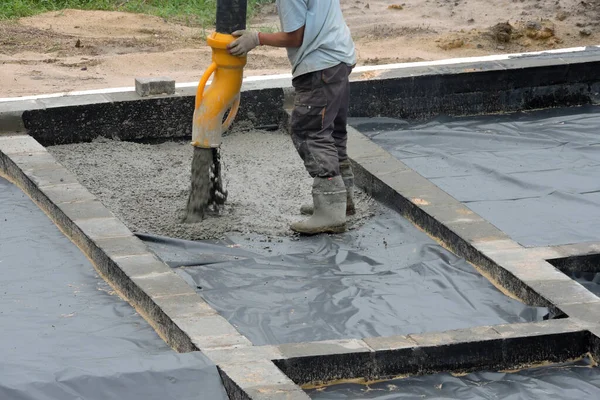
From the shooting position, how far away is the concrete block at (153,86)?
7.43m

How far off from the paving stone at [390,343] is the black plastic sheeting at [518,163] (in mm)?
1504

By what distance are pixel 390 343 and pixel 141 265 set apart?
1.33m

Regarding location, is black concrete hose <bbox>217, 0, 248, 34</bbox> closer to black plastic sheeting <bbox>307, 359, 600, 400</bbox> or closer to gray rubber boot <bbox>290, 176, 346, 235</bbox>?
gray rubber boot <bbox>290, 176, 346, 235</bbox>

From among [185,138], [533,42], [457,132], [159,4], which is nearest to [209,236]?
[185,138]

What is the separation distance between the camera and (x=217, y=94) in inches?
232

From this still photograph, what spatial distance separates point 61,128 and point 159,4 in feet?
21.5

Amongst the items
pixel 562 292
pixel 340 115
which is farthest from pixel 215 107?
pixel 562 292

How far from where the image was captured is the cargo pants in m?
5.76

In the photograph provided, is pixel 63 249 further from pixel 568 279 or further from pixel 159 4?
pixel 159 4

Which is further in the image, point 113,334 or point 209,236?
point 209,236

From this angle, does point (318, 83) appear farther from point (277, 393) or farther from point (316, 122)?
point (277, 393)

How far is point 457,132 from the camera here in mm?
7621

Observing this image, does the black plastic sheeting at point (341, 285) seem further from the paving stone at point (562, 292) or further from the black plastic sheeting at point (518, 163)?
the black plastic sheeting at point (518, 163)

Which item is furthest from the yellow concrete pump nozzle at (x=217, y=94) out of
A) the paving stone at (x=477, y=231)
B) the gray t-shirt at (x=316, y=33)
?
the paving stone at (x=477, y=231)
